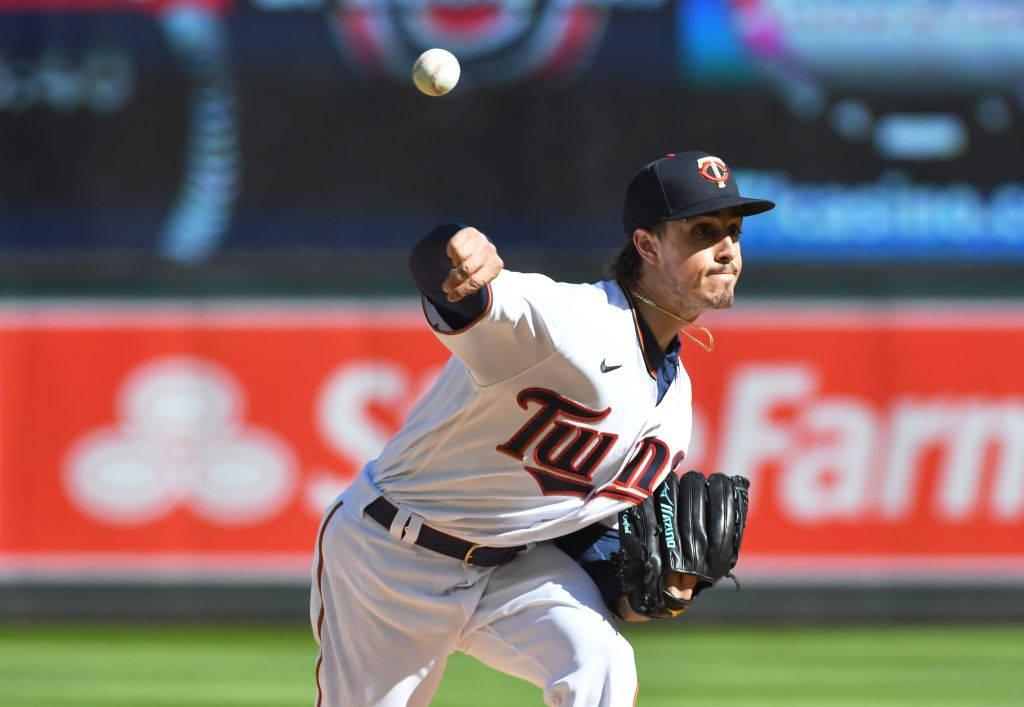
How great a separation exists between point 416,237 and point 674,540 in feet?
15.8

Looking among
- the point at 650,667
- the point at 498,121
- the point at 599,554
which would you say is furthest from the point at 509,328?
the point at 498,121

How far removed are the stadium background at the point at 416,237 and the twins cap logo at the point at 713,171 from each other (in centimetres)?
444

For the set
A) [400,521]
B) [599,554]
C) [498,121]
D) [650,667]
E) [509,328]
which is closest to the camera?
[509,328]

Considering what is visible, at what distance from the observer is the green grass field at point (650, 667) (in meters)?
6.74

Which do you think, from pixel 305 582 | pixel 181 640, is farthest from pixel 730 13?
pixel 181 640

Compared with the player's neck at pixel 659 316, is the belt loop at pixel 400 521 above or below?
below

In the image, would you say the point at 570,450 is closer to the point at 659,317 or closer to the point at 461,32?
the point at 659,317

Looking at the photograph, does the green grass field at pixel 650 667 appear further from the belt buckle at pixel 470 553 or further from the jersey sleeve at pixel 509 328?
the jersey sleeve at pixel 509 328

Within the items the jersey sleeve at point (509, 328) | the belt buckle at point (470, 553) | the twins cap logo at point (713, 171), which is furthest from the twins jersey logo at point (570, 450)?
the twins cap logo at point (713, 171)

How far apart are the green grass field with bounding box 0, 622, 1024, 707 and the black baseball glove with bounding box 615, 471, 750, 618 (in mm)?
2577

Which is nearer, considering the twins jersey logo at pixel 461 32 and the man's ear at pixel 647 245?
the man's ear at pixel 647 245

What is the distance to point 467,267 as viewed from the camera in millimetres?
3416

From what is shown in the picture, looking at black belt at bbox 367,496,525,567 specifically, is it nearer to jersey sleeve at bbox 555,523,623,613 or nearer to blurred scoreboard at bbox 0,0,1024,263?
jersey sleeve at bbox 555,523,623,613

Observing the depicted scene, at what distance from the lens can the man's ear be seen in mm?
4043
